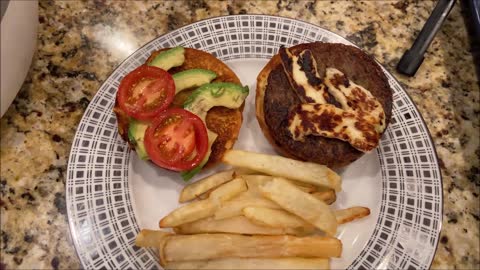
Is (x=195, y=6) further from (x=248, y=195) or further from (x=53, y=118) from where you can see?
(x=248, y=195)

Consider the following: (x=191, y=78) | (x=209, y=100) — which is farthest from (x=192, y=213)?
(x=191, y=78)

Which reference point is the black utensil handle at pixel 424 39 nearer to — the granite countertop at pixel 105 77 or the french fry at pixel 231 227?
the granite countertop at pixel 105 77

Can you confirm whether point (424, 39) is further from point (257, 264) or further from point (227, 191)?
point (257, 264)

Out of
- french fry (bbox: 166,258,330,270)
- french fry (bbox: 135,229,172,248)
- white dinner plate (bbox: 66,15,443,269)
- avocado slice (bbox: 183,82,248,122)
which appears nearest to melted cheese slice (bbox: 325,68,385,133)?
white dinner plate (bbox: 66,15,443,269)

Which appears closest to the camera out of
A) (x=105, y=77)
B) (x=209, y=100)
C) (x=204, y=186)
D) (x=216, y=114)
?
(x=204, y=186)

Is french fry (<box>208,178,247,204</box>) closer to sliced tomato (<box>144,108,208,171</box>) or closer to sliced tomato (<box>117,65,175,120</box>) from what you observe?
sliced tomato (<box>144,108,208,171</box>)

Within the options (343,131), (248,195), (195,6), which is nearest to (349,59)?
(343,131)

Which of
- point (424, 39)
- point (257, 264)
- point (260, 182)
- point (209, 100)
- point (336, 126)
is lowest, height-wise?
point (257, 264)

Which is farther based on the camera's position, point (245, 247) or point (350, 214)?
point (350, 214)
